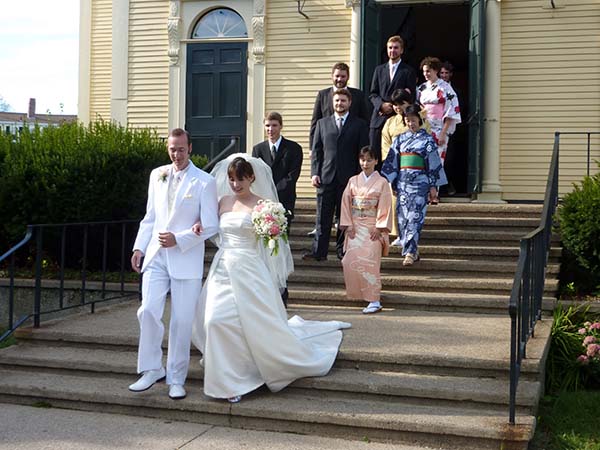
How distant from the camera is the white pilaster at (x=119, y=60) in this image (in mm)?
12883

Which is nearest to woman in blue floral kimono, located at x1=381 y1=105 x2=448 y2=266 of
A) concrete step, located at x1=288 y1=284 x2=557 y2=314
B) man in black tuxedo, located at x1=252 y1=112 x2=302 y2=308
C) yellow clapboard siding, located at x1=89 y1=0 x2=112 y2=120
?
concrete step, located at x1=288 y1=284 x2=557 y2=314

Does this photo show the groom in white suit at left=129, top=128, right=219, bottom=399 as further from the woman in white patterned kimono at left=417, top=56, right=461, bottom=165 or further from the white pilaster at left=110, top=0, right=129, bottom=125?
the white pilaster at left=110, top=0, right=129, bottom=125

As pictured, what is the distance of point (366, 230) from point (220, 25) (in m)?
6.44

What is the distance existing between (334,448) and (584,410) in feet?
7.28

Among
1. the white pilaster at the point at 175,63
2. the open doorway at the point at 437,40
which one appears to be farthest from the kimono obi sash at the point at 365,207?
the white pilaster at the point at 175,63

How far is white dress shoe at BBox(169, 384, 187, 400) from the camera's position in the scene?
18.0 ft

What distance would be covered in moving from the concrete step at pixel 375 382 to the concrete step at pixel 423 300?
1880 mm

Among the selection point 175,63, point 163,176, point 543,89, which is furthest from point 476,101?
point 163,176

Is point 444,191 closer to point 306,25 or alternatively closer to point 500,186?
point 500,186

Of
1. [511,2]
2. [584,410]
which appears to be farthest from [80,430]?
[511,2]

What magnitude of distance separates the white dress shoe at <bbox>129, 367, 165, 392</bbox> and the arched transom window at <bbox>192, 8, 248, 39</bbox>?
25.9ft

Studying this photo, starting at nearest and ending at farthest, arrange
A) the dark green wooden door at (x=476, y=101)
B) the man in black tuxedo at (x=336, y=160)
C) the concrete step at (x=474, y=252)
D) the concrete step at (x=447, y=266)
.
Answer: the concrete step at (x=447, y=266) < the man in black tuxedo at (x=336, y=160) < the concrete step at (x=474, y=252) < the dark green wooden door at (x=476, y=101)

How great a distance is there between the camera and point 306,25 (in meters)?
12.1

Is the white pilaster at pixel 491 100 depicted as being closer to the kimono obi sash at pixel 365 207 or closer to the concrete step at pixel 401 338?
the kimono obi sash at pixel 365 207
